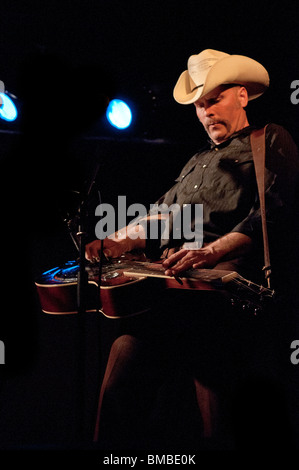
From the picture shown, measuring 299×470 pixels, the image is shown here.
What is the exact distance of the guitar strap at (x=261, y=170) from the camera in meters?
1.90

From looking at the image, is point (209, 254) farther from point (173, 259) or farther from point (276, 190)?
point (276, 190)

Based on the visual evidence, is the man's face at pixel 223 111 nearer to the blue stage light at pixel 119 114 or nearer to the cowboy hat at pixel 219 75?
the cowboy hat at pixel 219 75

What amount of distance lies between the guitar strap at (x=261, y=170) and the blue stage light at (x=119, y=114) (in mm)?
1040

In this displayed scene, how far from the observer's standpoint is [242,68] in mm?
2230

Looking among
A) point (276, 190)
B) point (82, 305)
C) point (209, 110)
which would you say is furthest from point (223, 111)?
point (82, 305)

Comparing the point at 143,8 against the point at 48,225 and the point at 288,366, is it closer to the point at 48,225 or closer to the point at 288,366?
the point at 48,225

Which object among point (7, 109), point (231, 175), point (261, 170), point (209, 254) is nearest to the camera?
point (209, 254)

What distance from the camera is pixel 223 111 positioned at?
7.26ft

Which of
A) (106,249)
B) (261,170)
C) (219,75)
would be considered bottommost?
(106,249)

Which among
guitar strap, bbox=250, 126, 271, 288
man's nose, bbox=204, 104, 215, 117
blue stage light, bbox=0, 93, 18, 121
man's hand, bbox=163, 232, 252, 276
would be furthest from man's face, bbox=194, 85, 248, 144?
blue stage light, bbox=0, 93, 18, 121

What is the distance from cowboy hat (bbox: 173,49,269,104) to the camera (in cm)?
219

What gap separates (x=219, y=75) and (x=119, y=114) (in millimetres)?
849

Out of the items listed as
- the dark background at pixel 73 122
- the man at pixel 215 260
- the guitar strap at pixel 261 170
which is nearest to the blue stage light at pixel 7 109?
the dark background at pixel 73 122

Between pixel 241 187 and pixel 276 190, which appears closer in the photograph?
pixel 276 190
